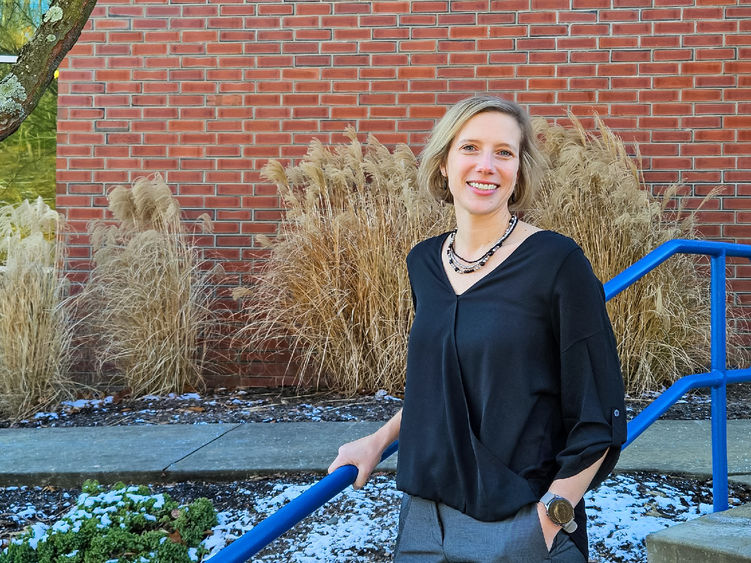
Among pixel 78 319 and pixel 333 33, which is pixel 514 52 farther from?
pixel 78 319

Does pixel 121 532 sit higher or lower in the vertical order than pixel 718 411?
lower

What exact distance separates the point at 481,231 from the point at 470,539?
0.61m

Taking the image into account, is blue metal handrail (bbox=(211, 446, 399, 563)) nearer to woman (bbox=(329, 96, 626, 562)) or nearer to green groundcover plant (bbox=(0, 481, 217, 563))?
woman (bbox=(329, 96, 626, 562))

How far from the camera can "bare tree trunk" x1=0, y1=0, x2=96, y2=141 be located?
9.31 feet

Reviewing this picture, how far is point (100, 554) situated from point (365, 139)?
4.35m

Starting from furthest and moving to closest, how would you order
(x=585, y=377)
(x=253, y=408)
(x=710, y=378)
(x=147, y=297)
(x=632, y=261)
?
(x=147, y=297) < (x=632, y=261) < (x=253, y=408) < (x=710, y=378) < (x=585, y=377)

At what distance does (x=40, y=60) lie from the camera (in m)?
2.92

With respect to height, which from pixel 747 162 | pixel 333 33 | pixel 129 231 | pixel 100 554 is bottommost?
pixel 100 554

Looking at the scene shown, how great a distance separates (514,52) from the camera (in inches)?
258

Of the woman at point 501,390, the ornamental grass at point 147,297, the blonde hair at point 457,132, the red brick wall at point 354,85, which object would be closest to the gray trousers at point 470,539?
the woman at point 501,390

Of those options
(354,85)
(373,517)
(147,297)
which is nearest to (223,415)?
(147,297)

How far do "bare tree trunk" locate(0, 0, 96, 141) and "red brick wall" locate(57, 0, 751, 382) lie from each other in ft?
12.2

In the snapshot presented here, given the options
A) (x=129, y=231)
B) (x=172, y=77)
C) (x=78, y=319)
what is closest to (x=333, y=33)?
(x=172, y=77)

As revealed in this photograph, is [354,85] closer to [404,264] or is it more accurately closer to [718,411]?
[404,264]
